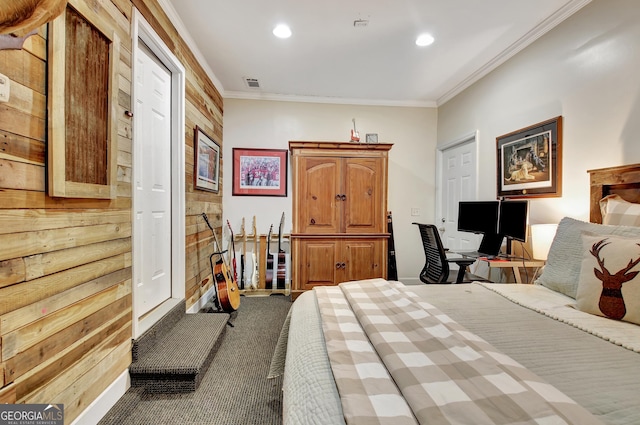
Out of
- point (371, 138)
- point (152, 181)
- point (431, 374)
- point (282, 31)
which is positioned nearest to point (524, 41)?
point (371, 138)

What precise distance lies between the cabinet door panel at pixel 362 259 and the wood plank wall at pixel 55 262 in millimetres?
2307

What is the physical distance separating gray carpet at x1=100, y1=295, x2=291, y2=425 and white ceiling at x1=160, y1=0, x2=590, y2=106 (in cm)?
269

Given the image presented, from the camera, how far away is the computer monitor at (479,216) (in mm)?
2748

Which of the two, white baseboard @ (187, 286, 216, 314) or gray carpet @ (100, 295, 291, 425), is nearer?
gray carpet @ (100, 295, 291, 425)

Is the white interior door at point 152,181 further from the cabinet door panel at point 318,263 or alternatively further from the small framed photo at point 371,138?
the small framed photo at point 371,138

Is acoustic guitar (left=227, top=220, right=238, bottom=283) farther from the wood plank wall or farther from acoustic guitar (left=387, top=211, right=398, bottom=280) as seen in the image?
acoustic guitar (left=387, top=211, right=398, bottom=280)

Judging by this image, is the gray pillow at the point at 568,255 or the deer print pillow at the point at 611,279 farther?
the gray pillow at the point at 568,255

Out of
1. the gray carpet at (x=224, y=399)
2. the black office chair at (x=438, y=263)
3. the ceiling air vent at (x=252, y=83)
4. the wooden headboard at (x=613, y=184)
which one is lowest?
the gray carpet at (x=224, y=399)

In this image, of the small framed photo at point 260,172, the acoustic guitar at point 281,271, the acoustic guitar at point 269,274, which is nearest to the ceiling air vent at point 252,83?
the small framed photo at point 260,172

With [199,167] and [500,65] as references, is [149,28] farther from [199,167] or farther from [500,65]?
[500,65]

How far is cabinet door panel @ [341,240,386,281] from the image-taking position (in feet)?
11.4

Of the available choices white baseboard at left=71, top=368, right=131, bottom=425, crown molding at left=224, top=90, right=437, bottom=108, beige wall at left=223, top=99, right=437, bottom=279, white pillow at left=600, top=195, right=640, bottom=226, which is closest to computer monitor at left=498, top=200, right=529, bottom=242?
white pillow at left=600, top=195, right=640, bottom=226

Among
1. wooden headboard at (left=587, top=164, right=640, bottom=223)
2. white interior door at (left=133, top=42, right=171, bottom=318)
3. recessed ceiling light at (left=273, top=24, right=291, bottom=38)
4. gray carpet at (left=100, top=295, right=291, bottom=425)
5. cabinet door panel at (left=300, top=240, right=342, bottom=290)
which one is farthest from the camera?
cabinet door panel at (left=300, top=240, right=342, bottom=290)

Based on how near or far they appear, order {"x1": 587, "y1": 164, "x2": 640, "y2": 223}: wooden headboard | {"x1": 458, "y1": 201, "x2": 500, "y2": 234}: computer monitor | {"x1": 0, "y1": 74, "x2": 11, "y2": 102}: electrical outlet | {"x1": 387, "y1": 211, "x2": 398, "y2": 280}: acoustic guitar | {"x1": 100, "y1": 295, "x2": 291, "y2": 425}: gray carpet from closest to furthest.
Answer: {"x1": 0, "y1": 74, "x2": 11, "y2": 102}: electrical outlet, {"x1": 100, "y1": 295, "x2": 291, "y2": 425}: gray carpet, {"x1": 587, "y1": 164, "x2": 640, "y2": 223}: wooden headboard, {"x1": 458, "y1": 201, "x2": 500, "y2": 234}: computer monitor, {"x1": 387, "y1": 211, "x2": 398, "y2": 280}: acoustic guitar
